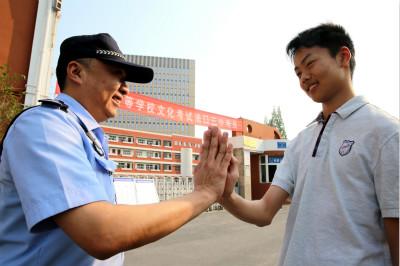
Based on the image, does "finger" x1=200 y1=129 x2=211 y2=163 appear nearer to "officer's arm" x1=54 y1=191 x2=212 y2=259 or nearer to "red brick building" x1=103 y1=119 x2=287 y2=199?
"officer's arm" x1=54 y1=191 x2=212 y2=259

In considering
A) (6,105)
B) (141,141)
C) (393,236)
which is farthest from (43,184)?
(141,141)

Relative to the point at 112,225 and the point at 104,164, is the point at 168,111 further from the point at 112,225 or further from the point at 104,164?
the point at 112,225

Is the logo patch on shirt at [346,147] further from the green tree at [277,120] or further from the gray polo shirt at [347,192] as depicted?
the green tree at [277,120]

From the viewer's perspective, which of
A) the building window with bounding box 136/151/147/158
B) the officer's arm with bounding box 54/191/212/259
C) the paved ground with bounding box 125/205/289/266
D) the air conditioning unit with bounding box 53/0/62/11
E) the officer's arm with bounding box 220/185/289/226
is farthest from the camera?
the building window with bounding box 136/151/147/158

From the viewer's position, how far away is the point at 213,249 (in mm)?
6164

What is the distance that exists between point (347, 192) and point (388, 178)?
0.59 feet

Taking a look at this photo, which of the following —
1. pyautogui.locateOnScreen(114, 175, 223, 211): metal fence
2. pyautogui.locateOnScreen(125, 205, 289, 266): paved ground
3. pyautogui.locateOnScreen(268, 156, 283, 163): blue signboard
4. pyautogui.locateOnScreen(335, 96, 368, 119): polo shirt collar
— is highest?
pyautogui.locateOnScreen(268, 156, 283, 163): blue signboard

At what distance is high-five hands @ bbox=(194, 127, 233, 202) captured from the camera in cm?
131

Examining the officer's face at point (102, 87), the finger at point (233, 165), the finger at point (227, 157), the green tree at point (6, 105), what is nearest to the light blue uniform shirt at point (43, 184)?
the officer's face at point (102, 87)

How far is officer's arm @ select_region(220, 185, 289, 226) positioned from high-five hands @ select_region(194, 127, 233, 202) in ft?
1.06

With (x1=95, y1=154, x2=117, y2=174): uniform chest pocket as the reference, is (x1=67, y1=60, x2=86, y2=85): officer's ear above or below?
above

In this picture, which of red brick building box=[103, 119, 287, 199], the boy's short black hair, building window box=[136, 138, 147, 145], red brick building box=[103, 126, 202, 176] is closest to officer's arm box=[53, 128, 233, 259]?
the boy's short black hair

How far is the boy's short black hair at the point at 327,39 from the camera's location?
167cm

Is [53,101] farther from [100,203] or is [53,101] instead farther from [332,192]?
[332,192]
